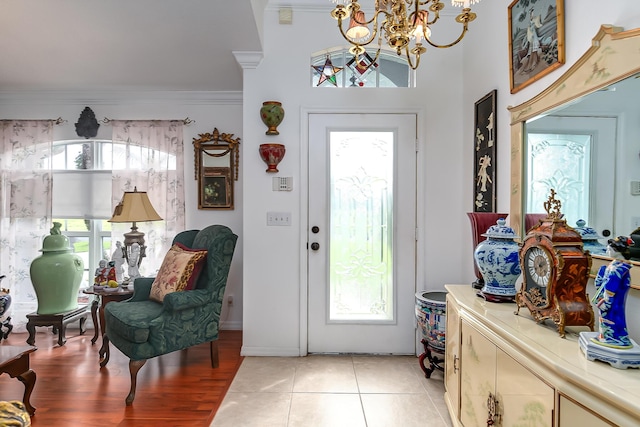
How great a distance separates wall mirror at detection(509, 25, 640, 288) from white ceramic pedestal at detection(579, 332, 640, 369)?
35 cm

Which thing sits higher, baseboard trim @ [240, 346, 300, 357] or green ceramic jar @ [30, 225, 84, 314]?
green ceramic jar @ [30, 225, 84, 314]

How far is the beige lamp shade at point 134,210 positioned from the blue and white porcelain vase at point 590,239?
303cm

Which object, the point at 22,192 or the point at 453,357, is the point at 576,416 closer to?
the point at 453,357

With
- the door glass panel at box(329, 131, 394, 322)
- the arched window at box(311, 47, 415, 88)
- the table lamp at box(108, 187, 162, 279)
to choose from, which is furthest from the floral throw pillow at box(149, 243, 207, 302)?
the arched window at box(311, 47, 415, 88)

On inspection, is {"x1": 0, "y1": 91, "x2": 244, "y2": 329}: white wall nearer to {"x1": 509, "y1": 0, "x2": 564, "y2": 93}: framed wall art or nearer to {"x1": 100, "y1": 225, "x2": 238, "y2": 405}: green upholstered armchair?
{"x1": 100, "y1": 225, "x2": 238, "y2": 405}: green upholstered armchair

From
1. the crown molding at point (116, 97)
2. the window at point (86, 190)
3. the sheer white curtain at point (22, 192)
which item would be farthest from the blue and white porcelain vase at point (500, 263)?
the sheer white curtain at point (22, 192)

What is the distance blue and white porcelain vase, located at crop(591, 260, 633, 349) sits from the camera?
103cm

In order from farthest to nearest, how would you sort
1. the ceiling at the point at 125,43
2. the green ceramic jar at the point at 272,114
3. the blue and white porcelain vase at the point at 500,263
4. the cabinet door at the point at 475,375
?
the green ceramic jar at the point at 272,114 < the ceiling at the point at 125,43 < the blue and white porcelain vase at the point at 500,263 < the cabinet door at the point at 475,375

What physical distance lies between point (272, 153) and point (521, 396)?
221 centimetres

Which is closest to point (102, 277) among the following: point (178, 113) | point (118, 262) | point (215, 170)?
point (118, 262)

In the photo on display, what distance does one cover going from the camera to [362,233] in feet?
9.75

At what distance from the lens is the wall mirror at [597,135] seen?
1.22 m

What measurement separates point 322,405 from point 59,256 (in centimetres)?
264

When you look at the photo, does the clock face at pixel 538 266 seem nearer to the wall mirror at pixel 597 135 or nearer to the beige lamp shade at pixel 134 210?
the wall mirror at pixel 597 135
